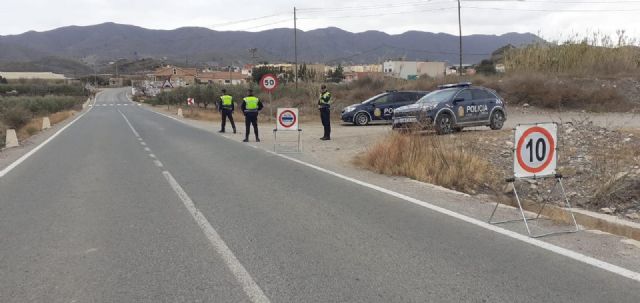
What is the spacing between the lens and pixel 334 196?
840 centimetres

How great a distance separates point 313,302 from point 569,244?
3.02 meters

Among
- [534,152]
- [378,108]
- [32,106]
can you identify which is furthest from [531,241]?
[32,106]

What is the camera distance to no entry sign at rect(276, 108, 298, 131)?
51.7 ft

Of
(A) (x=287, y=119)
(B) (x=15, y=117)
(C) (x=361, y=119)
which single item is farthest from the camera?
(B) (x=15, y=117)

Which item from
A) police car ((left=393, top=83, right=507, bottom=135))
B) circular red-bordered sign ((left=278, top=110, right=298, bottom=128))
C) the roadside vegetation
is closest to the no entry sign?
circular red-bordered sign ((left=278, top=110, right=298, bottom=128))

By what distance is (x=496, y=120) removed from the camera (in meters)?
18.4

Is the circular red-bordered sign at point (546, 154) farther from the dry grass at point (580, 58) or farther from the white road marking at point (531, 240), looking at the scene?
the dry grass at point (580, 58)

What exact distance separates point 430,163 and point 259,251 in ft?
18.8

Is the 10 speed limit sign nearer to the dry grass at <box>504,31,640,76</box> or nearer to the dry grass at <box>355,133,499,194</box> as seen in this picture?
the dry grass at <box>355,133,499,194</box>

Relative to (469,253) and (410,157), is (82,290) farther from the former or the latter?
(410,157)

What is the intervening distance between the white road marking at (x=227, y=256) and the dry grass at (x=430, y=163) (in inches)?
167

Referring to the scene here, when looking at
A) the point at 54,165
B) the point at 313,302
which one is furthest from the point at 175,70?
the point at 313,302

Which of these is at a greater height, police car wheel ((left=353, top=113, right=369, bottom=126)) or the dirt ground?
police car wheel ((left=353, top=113, right=369, bottom=126))

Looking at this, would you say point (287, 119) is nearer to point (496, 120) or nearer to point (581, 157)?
point (496, 120)
